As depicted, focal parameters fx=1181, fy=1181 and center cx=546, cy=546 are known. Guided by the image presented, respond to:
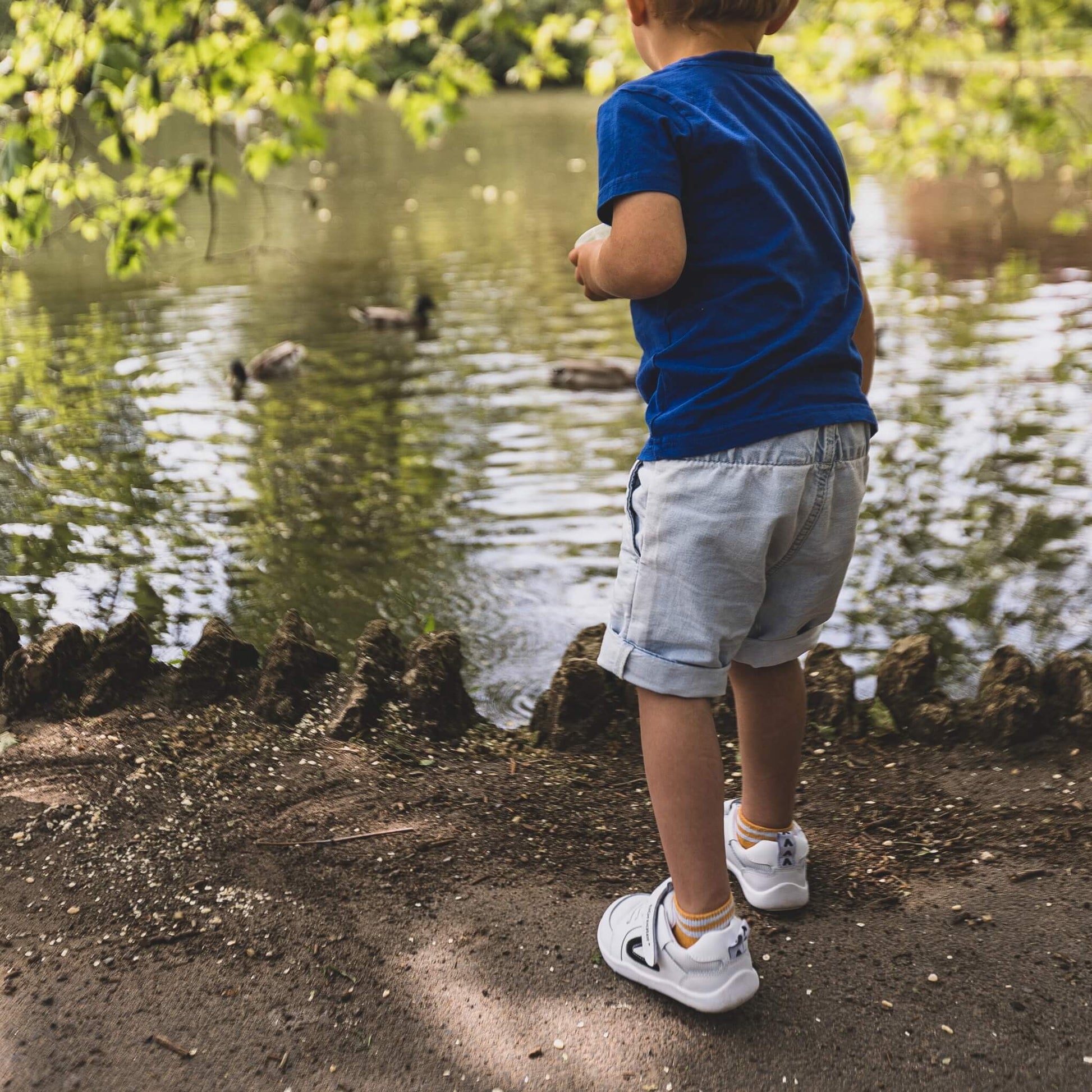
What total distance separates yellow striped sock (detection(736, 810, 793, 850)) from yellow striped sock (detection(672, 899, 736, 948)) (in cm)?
36

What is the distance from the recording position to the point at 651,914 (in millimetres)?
2338

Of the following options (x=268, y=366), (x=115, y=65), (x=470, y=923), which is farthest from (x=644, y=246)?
(x=268, y=366)

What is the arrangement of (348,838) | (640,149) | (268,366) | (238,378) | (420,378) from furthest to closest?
(420,378) < (268,366) < (238,378) < (348,838) < (640,149)

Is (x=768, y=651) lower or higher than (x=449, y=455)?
higher

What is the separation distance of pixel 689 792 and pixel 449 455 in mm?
5098

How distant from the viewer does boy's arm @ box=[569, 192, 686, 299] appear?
2.01m

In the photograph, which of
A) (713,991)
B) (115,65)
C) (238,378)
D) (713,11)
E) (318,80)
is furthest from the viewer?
(238,378)

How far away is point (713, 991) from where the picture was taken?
86.8 inches

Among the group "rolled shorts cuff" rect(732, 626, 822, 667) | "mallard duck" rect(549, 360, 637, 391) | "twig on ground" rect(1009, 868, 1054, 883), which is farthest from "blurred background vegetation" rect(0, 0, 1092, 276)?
"twig on ground" rect(1009, 868, 1054, 883)

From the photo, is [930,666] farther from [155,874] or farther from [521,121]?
[521,121]

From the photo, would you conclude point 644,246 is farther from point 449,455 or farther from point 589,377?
point 589,377

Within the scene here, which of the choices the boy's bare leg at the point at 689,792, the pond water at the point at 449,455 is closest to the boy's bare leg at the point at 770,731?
the boy's bare leg at the point at 689,792

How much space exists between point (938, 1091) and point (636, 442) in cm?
571

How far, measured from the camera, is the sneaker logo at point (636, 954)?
2.29 meters
